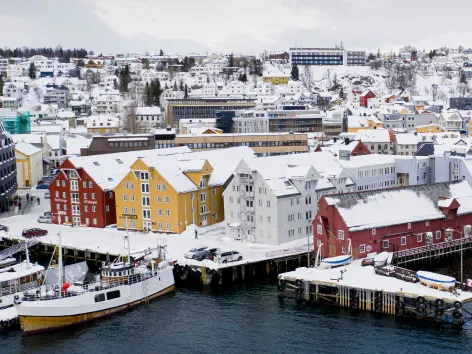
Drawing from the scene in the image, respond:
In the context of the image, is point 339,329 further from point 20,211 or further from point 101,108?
point 101,108

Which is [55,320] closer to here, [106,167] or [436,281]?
[436,281]

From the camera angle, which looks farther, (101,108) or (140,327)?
(101,108)

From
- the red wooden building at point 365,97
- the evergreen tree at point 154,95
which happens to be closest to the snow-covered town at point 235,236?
the evergreen tree at point 154,95

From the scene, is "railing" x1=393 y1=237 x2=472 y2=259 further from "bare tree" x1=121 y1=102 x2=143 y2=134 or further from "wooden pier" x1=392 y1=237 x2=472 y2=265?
"bare tree" x1=121 y1=102 x2=143 y2=134

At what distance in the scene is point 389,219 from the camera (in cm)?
Answer: 5134

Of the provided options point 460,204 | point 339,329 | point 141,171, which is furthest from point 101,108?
point 339,329

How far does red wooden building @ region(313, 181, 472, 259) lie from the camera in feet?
164

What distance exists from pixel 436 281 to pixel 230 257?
15.0 m

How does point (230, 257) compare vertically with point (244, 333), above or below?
above

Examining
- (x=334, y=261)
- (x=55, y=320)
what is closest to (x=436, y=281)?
(x=334, y=261)

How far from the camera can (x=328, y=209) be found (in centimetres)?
5034

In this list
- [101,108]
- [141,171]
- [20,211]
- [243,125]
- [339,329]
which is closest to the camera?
[339,329]

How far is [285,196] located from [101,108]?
125274 millimetres

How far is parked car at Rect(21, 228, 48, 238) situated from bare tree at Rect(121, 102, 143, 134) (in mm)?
77481
